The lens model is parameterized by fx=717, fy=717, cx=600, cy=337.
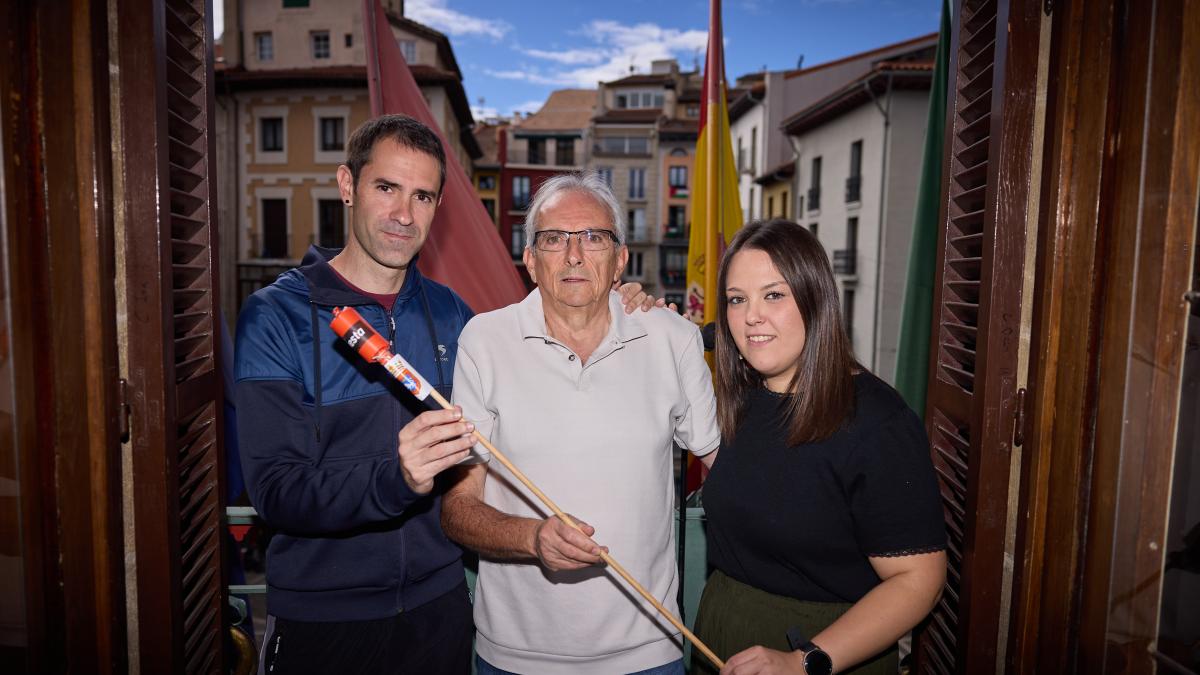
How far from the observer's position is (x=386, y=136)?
7.78 feet

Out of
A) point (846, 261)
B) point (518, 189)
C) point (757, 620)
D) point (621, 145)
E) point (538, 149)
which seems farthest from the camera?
point (538, 149)

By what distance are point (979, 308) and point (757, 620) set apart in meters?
1.03

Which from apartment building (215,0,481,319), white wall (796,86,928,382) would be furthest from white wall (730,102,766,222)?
apartment building (215,0,481,319)

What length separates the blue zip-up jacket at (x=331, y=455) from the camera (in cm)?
197

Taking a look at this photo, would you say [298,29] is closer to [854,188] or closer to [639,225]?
[854,188]

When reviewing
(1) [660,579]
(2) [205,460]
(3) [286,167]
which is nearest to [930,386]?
(1) [660,579]

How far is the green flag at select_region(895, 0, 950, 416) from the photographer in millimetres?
4262

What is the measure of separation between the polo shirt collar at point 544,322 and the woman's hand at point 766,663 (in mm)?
Answer: 940

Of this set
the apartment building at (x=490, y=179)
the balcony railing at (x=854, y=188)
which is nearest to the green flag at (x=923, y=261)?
the balcony railing at (x=854, y=188)

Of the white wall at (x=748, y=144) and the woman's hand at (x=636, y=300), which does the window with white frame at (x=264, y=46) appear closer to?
the white wall at (x=748, y=144)

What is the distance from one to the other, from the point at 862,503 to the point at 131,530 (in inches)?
73.2

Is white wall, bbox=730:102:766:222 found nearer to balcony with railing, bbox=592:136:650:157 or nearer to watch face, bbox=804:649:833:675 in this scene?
balcony with railing, bbox=592:136:650:157

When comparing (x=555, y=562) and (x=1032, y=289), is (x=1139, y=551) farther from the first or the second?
(x=555, y=562)

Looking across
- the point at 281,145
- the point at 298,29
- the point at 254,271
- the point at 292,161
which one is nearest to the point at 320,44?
the point at 298,29
